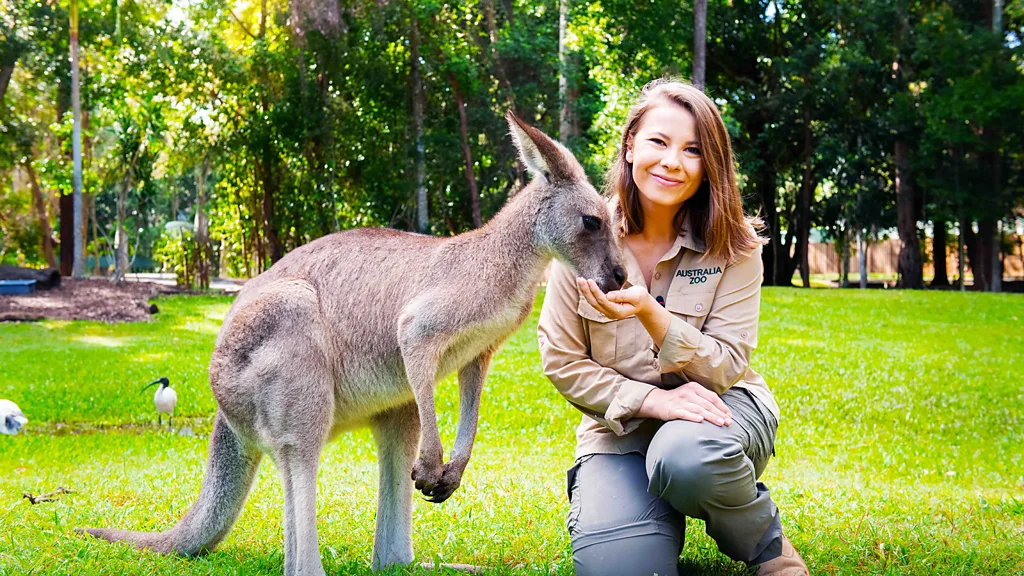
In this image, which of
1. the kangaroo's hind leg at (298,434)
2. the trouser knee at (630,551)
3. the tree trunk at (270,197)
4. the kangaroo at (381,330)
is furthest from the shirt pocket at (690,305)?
the tree trunk at (270,197)

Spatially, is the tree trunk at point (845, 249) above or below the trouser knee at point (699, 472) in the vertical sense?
above

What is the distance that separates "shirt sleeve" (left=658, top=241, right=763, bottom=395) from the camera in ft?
8.96

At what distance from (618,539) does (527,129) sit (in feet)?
4.04

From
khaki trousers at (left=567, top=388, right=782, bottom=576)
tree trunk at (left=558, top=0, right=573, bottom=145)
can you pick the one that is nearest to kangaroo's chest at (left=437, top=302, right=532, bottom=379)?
khaki trousers at (left=567, top=388, right=782, bottom=576)

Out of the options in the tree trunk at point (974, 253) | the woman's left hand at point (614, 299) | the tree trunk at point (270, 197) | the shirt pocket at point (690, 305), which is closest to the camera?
the woman's left hand at point (614, 299)

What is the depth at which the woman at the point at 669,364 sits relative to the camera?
105 inches

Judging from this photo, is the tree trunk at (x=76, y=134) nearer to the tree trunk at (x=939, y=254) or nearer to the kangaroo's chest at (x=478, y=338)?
the kangaroo's chest at (x=478, y=338)

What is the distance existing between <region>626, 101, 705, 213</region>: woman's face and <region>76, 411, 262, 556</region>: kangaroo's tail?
151 centimetres

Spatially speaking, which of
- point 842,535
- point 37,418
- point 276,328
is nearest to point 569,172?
point 276,328

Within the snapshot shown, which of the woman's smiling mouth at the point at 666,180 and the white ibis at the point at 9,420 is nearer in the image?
the woman's smiling mouth at the point at 666,180

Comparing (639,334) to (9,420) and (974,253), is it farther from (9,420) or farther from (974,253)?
(974,253)

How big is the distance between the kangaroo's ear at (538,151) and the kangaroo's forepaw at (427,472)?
90 centimetres

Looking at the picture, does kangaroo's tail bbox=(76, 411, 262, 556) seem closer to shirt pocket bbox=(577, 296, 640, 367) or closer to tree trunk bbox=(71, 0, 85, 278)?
shirt pocket bbox=(577, 296, 640, 367)

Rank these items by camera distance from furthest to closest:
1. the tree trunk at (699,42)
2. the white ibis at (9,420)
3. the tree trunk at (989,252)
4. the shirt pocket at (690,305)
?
the tree trunk at (989,252), the tree trunk at (699,42), the white ibis at (9,420), the shirt pocket at (690,305)
